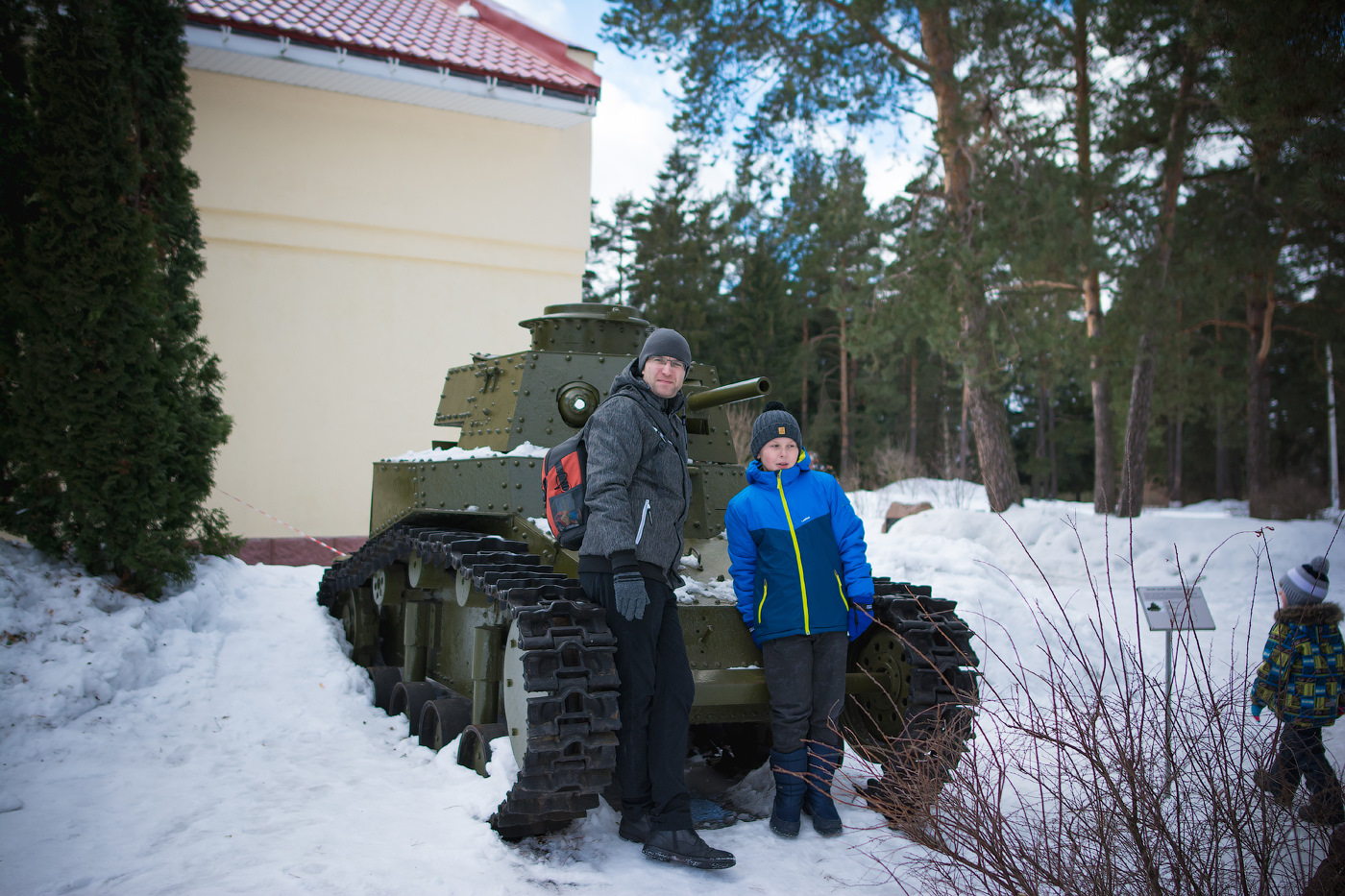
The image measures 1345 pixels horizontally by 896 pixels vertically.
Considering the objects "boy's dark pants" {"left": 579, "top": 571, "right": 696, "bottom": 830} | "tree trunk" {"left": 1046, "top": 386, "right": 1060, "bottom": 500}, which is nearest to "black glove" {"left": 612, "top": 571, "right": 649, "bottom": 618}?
Result: "boy's dark pants" {"left": 579, "top": 571, "right": 696, "bottom": 830}

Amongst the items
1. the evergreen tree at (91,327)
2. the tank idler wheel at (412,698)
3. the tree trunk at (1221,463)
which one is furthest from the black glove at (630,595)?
the tree trunk at (1221,463)

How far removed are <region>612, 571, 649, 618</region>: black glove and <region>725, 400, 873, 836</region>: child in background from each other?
74 cm

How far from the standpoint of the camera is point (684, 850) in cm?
382

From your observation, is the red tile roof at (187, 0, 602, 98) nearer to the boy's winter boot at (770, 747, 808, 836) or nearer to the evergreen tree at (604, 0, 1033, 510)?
the evergreen tree at (604, 0, 1033, 510)

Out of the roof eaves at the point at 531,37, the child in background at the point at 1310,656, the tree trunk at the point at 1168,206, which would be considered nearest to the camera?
the child in background at the point at 1310,656

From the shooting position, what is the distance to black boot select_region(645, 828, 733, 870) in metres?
3.78

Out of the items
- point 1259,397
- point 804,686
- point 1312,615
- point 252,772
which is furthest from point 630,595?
A: point 1259,397

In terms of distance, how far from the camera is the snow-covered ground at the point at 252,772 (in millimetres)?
3678

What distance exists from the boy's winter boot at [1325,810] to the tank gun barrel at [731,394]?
2609 millimetres

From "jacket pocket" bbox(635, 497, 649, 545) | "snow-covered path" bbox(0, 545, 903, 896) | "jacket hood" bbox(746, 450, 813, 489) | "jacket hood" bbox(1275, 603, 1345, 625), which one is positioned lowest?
"snow-covered path" bbox(0, 545, 903, 896)

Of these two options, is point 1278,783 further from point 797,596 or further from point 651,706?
point 651,706

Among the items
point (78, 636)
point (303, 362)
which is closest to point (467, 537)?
point (78, 636)

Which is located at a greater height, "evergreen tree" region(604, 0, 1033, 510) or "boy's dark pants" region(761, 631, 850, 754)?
"evergreen tree" region(604, 0, 1033, 510)

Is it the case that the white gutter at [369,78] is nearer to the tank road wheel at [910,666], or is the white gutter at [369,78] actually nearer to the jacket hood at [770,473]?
the jacket hood at [770,473]
